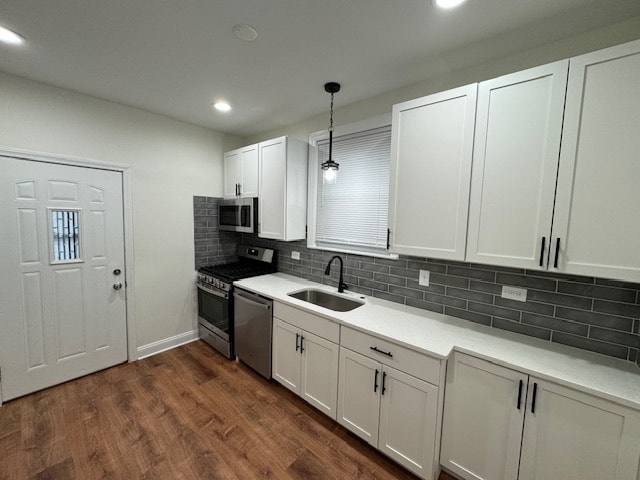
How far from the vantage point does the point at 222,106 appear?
2635 mm

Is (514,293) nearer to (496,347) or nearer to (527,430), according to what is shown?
(496,347)

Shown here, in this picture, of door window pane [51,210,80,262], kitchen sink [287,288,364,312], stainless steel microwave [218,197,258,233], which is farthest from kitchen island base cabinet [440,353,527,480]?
door window pane [51,210,80,262]

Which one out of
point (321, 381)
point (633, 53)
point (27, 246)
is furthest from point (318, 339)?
point (27, 246)

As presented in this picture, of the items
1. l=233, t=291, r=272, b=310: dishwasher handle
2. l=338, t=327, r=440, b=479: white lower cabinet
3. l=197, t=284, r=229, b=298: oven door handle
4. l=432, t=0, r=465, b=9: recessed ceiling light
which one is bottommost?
l=338, t=327, r=440, b=479: white lower cabinet

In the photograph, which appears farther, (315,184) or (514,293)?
(315,184)

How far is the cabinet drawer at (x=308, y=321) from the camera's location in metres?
1.97

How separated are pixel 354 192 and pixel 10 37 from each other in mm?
2589

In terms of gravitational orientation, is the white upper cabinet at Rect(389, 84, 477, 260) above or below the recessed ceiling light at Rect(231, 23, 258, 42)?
below

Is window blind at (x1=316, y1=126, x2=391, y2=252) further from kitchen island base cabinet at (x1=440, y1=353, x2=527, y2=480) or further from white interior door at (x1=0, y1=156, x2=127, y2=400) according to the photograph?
white interior door at (x1=0, y1=156, x2=127, y2=400)

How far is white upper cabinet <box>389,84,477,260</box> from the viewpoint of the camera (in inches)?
64.3

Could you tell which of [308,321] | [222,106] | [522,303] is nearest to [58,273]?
[222,106]

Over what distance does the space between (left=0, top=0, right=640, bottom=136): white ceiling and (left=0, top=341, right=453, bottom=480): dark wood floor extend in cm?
270

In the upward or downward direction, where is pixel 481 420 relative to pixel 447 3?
downward

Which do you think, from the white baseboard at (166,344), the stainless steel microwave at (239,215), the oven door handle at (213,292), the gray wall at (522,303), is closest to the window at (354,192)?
the gray wall at (522,303)
